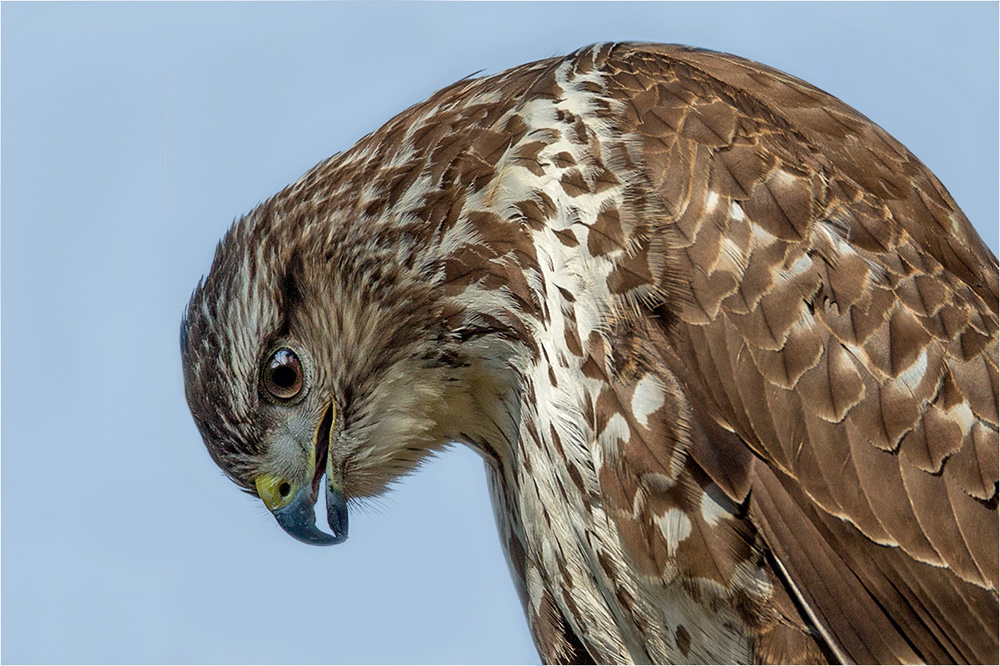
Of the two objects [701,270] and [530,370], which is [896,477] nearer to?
[701,270]

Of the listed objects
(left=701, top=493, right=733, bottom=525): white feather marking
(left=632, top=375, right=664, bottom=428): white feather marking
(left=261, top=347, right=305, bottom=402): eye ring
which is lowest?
(left=261, top=347, right=305, bottom=402): eye ring

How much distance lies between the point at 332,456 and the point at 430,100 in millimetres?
1430

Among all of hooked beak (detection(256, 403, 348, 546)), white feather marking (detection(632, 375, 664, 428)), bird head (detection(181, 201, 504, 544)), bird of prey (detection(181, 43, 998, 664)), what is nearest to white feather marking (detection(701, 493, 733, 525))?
bird of prey (detection(181, 43, 998, 664))

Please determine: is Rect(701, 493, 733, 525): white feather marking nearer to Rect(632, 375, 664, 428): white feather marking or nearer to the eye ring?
Rect(632, 375, 664, 428): white feather marking

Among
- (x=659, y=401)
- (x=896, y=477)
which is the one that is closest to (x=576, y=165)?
(x=659, y=401)

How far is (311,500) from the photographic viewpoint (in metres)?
5.26

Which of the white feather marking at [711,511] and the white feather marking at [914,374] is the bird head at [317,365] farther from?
the white feather marking at [914,374]

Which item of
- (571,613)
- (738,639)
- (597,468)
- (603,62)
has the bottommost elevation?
(571,613)

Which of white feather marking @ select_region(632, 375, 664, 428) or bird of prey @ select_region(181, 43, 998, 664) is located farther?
white feather marking @ select_region(632, 375, 664, 428)

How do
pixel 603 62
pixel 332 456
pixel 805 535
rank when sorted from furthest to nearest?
1. pixel 332 456
2. pixel 603 62
3. pixel 805 535

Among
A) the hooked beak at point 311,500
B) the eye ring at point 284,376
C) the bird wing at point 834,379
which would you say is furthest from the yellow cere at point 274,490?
the bird wing at point 834,379

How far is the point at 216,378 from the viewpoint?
206 inches

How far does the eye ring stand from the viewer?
16.9ft

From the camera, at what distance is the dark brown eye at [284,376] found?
5156 mm
